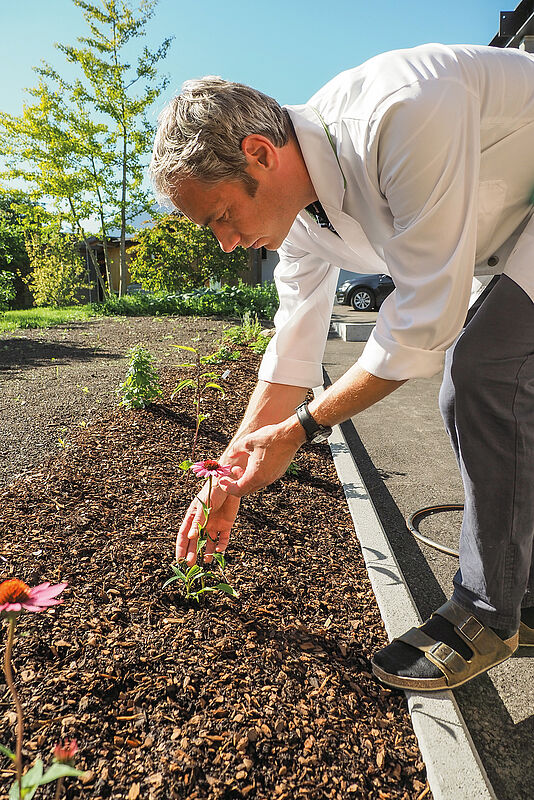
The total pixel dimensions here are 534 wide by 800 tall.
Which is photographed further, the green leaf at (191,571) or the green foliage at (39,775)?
the green leaf at (191,571)

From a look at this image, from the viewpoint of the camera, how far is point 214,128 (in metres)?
1.56

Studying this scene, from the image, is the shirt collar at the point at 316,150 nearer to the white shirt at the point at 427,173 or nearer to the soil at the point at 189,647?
the white shirt at the point at 427,173

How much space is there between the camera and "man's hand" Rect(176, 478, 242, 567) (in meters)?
2.04

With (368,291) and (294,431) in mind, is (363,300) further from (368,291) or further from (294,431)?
(294,431)

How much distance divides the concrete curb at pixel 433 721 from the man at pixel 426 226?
101mm

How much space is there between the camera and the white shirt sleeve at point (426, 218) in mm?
1398

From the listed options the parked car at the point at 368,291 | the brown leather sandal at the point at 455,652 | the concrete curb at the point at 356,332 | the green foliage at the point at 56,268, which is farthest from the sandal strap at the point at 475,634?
the green foliage at the point at 56,268

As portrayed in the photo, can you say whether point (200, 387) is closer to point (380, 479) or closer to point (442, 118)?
point (380, 479)

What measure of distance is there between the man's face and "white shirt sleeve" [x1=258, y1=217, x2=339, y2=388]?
0.38m

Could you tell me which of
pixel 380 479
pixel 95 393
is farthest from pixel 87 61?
pixel 380 479

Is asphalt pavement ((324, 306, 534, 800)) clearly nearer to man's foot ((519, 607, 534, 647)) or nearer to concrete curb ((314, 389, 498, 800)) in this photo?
man's foot ((519, 607, 534, 647))

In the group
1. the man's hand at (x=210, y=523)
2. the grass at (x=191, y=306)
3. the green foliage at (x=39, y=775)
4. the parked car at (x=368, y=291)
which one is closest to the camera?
the green foliage at (x=39, y=775)

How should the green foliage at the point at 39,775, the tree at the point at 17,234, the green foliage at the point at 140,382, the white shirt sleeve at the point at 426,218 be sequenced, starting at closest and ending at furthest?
the green foliage at the point at 39,775
the white shirt sleeve at the point at 426,218
the green foliage at the point at 140,382
the tree at the point at 17,234

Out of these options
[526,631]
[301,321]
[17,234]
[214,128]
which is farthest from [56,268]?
[526,631]
